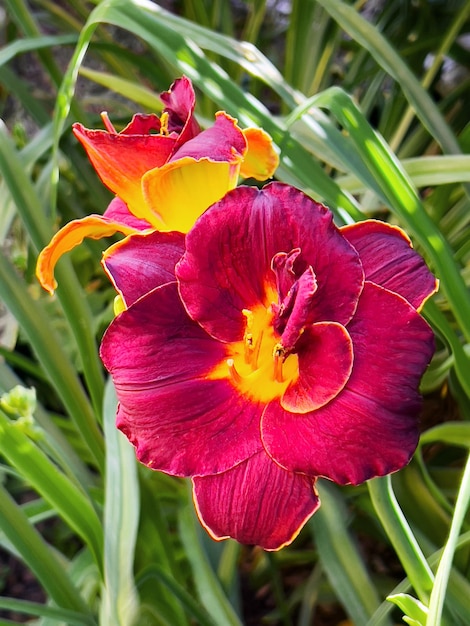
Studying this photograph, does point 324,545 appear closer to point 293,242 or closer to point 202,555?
point 202,555

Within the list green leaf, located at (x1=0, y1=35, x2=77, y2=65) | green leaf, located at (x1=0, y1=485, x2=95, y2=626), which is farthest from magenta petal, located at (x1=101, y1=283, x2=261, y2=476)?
green leaf, located at (x1=0, y1=35, x2=77, y2=65)

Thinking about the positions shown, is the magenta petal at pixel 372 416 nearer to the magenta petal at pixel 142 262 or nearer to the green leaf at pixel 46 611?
the magenta petal at pixel 142 262

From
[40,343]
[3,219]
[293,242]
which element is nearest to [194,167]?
[293,242]

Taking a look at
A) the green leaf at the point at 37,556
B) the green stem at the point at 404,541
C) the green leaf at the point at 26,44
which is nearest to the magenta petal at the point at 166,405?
the green stem at the point at 404,541

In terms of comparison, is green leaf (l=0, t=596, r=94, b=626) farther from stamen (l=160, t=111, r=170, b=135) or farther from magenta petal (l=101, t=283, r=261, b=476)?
stamen (l=160, t=111, r=170, b=135)

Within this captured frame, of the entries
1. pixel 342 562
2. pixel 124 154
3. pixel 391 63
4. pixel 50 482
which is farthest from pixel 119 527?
pixel 391 63

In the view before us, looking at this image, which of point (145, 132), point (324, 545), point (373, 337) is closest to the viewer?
point (373, 337)
